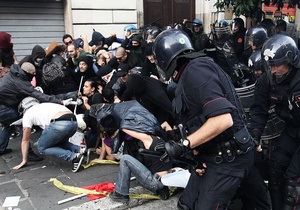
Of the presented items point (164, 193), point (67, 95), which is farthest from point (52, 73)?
point (164, 193)

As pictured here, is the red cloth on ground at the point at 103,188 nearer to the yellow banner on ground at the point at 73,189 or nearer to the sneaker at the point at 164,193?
the yellow banner on ground at the point at 73,189

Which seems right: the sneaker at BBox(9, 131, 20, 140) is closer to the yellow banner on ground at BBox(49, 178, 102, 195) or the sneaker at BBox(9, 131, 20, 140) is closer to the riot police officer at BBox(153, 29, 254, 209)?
the yellow banner on ground at BBox(49, 178, 102, 195)

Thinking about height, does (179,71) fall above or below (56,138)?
above

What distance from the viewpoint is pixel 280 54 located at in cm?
292

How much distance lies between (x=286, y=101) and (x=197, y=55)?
107 cm

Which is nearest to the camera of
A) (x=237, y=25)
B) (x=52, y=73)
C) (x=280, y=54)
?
(x=280, y=54)

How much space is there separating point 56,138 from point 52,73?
1430mm

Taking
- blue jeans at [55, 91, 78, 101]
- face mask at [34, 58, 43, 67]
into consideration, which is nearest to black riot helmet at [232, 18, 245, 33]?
blue jeans at [55, 91, 78, 101]

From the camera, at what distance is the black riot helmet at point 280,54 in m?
2.92

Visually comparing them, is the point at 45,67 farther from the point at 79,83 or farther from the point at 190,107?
the point at 190,107

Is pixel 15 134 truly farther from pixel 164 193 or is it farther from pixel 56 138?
pixel 164 193

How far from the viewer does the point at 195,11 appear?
1346 centimetres

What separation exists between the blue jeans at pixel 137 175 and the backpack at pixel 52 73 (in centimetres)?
242

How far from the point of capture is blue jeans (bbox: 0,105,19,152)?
5.15 metres
